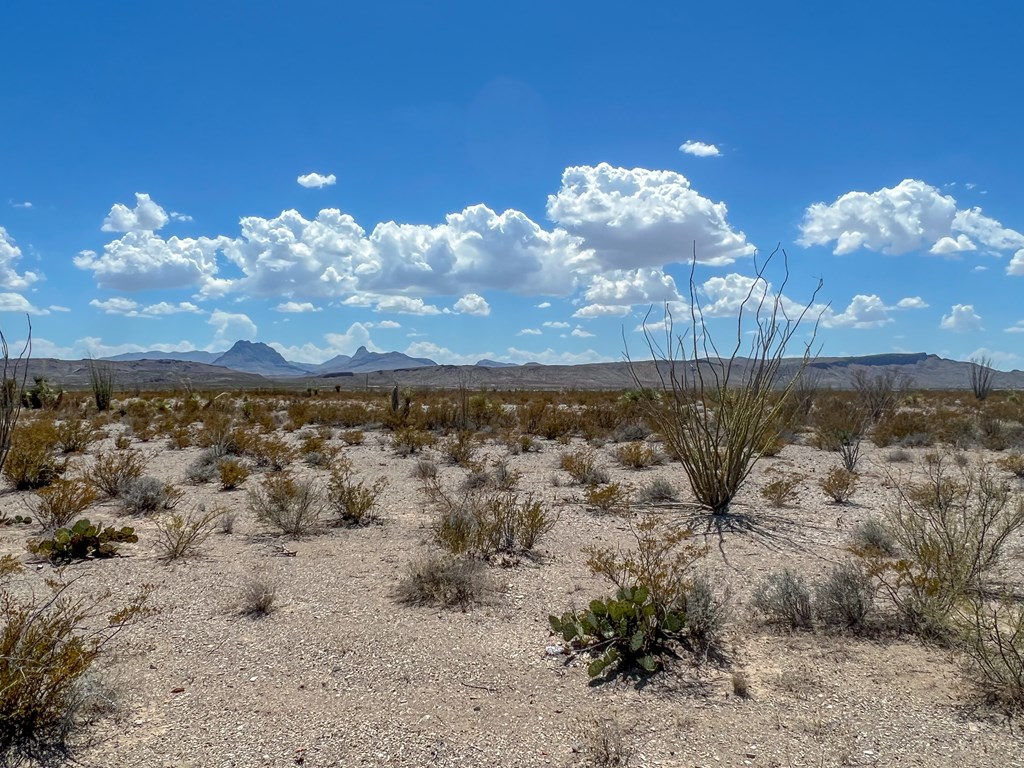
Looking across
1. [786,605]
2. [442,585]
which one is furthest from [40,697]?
[786,605]

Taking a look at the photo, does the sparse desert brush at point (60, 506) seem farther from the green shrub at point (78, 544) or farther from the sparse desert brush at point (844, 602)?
the sparse desert brush at point (844, 602)

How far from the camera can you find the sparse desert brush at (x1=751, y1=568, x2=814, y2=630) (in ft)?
16.7

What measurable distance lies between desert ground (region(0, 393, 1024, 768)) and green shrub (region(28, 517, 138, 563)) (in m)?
0.12

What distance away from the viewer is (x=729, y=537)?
311 inches

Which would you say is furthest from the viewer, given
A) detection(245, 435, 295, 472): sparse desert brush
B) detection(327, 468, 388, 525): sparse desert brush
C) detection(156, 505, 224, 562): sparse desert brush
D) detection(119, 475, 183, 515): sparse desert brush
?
detection(245, 435, 295, 472): sparse desert brush

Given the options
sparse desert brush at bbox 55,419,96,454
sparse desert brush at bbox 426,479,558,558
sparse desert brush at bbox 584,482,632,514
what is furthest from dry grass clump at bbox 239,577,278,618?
sparse desert brush at bbox 55,419,96,454

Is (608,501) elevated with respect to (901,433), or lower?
lower

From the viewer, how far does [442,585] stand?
226 inches

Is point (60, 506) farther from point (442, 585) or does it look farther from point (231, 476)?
point (442, 585)

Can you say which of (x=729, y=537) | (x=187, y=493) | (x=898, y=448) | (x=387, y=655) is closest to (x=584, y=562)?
(x=729, y=537)

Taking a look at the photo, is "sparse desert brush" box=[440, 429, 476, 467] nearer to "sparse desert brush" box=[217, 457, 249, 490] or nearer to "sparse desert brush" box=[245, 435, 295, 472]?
"sparse desert brush" box=[245, 435, 295, 472]

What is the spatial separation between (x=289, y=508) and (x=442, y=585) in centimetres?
327

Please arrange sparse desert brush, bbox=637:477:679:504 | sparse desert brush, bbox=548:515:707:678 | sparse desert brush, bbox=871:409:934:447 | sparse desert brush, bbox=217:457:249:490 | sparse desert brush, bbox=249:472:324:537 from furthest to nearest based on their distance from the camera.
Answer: sparse desert brush, bbox=871:409:934:447 < sparse desert brush, bbox=217:457:249:490 < sparse desert brush, bbox=637:477:679:504 < sparse desert brush, bbox=249:472:324:537 < sparse desert brush, bbox=548:515:707:678

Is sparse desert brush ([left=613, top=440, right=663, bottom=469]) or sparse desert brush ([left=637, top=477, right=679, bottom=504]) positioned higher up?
sparse desert brush ([left=613, top=440, right=663, bottom=469])
